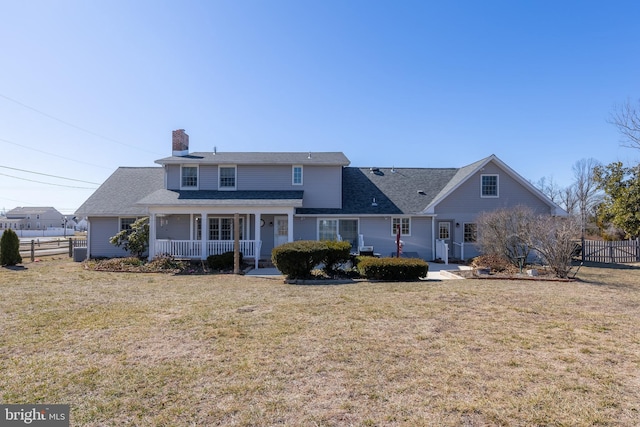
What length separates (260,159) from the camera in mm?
19422

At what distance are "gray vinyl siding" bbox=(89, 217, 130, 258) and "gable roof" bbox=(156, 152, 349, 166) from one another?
4.46m

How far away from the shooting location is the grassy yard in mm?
3387

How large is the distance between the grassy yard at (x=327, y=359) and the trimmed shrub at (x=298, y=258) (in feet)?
8.53

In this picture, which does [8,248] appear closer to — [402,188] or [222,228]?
[222,228]

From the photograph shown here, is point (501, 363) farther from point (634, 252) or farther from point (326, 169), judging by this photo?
point (634, 252)

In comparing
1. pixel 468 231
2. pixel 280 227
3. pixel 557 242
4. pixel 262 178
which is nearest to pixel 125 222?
pixel 262 178

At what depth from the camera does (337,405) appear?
11.5 ft

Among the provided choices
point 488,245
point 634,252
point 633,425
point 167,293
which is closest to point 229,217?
point 167,293

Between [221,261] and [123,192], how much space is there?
1005 cm

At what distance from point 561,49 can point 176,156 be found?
20.9 m

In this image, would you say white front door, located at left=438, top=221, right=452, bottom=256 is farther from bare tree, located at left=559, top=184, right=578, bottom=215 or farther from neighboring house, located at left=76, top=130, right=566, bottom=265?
bare tree, located at left=559, top=184, right=578, bottom=215

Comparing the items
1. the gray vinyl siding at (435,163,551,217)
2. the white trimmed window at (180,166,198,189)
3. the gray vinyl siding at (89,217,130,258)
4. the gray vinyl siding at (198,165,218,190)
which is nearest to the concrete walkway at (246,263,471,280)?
the gray vinyl siding at (435,163,551,217)

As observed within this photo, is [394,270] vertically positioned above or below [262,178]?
below

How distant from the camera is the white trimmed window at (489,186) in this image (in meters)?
18.5
